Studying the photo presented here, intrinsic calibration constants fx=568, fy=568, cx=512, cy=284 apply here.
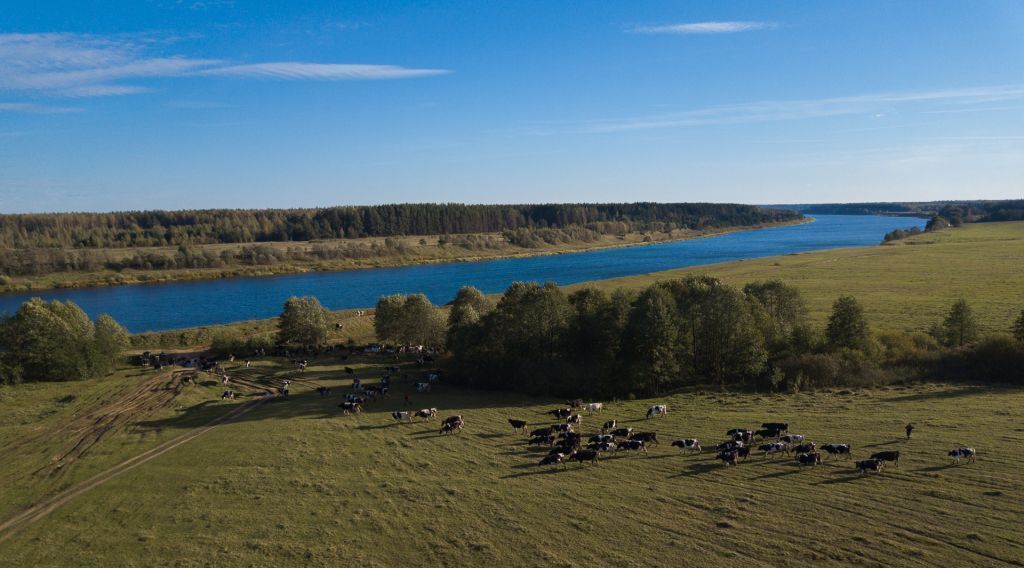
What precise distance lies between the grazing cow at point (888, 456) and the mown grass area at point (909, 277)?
31.1 metres

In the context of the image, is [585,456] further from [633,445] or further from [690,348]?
[690,348]

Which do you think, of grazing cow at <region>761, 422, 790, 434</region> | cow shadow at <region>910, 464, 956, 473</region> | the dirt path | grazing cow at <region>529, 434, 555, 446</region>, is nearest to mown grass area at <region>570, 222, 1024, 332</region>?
grazing cow at <region>761, 422, 790, 434</region>

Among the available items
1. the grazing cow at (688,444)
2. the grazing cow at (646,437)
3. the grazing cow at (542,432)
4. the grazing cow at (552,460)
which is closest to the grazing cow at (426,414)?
the grazing cow at (542,432)

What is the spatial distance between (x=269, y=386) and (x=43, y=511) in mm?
21547

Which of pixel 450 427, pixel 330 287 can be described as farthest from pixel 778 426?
pixel 330 287

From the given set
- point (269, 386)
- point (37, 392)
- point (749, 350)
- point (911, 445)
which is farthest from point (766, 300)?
point (37, 392)

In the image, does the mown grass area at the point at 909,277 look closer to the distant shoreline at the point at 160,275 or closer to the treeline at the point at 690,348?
the treeline at the point at 690,348

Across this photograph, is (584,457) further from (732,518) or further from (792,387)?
(792,387)

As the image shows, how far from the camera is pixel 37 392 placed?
135ft

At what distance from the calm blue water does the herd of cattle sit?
220ft

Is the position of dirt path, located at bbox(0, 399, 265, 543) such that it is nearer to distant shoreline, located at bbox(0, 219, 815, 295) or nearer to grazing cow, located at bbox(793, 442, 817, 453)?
grazing cow, located at bbox(793, 442, 817, 453)

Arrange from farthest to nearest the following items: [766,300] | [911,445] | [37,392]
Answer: [766,300] < [37,392] < [911,445]

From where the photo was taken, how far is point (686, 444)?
78.0 ft

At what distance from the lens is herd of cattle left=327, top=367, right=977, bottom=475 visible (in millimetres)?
20936
